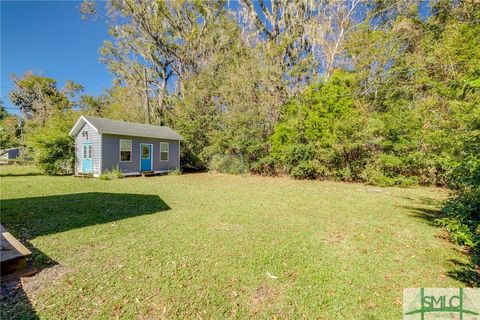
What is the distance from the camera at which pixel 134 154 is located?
41.4 feet

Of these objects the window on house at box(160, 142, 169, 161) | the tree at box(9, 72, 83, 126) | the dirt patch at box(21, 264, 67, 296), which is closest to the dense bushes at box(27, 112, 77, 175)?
the window on house at box(160, 142, 169, 161)

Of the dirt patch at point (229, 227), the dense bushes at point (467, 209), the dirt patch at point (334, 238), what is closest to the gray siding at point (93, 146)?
the dirt patch at point (229, 227)

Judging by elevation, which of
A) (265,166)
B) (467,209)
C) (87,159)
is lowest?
(467,209)

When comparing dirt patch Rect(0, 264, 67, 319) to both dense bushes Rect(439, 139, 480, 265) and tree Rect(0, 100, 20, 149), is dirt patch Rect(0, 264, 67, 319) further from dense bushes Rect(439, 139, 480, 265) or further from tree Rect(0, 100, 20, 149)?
tree Rect(0, 100, 20, 149)

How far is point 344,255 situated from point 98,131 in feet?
38.3

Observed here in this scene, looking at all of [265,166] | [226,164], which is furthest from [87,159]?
[265,166]

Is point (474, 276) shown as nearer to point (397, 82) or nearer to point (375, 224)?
point (375, 224)

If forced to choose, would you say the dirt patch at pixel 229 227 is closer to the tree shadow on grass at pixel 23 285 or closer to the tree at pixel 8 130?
the tree shadow on grass at pixel 23 285

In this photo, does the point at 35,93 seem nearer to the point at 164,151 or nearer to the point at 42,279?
the point at 164,151

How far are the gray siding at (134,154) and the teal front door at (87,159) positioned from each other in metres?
→ 1.14

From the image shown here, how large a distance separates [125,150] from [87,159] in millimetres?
1943

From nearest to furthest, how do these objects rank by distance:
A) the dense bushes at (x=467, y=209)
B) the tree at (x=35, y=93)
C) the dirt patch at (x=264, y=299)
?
1. the dirt patch at (x=264, y=299)
2. the dense bushes at (x=467, y=209)
3. the tree at (x=35, y=93)

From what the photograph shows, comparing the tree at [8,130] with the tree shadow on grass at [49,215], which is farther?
the tree at [8,130]

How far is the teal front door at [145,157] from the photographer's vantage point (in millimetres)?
13002
